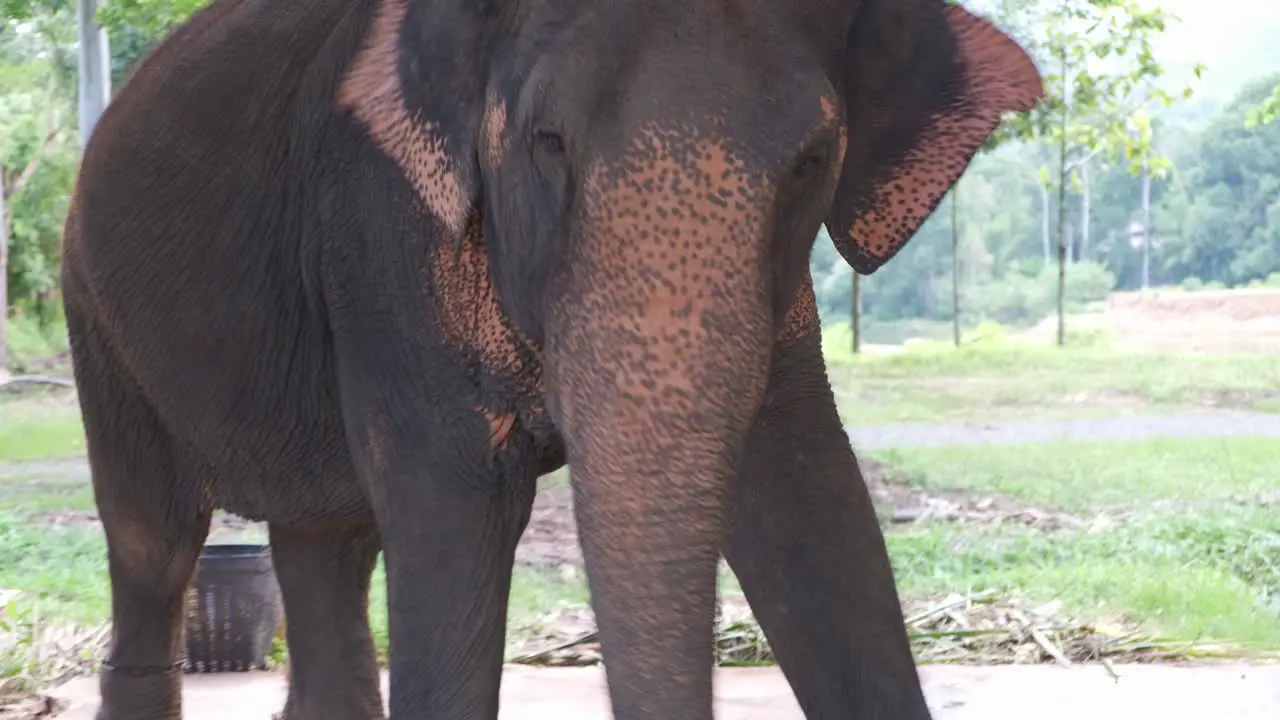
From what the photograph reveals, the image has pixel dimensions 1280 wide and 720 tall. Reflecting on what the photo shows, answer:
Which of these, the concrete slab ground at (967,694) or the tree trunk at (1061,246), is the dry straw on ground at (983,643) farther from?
the tree trunk at (1061,246)

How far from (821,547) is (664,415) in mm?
521

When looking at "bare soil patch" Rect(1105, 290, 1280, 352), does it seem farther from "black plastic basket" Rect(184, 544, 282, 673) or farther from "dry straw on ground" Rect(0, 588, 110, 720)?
"dry straw on ground" Rect(0, 588, 110, 720)

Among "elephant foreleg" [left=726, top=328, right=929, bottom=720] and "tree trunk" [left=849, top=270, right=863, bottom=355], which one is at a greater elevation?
"tree trunk" [left=849, top=270, right=863, bottom=355]

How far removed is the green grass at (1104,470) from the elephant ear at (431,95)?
4580mm

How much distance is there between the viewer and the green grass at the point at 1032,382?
6.36 m

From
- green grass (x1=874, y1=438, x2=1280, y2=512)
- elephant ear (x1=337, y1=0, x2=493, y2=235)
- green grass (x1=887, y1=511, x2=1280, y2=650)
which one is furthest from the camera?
green grass (x1=874, y1=438, x2=1280, y2=512)

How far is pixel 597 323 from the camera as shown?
138 cm

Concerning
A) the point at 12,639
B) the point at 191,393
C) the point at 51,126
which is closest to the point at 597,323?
the point at 191,393

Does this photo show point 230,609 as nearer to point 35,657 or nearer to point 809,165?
point 35,657

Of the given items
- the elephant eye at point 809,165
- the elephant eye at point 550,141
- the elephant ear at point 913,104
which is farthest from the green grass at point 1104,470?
the elephant eye at point 550,141

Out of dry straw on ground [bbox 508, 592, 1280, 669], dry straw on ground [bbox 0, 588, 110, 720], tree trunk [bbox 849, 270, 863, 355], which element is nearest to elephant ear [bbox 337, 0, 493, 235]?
dry straw on ground [bbox 0, 588, 110, 720]

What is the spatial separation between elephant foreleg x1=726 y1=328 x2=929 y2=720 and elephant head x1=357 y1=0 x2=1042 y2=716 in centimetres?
31

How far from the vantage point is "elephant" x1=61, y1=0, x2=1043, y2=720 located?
135cm

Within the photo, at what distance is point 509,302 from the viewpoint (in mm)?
1568
